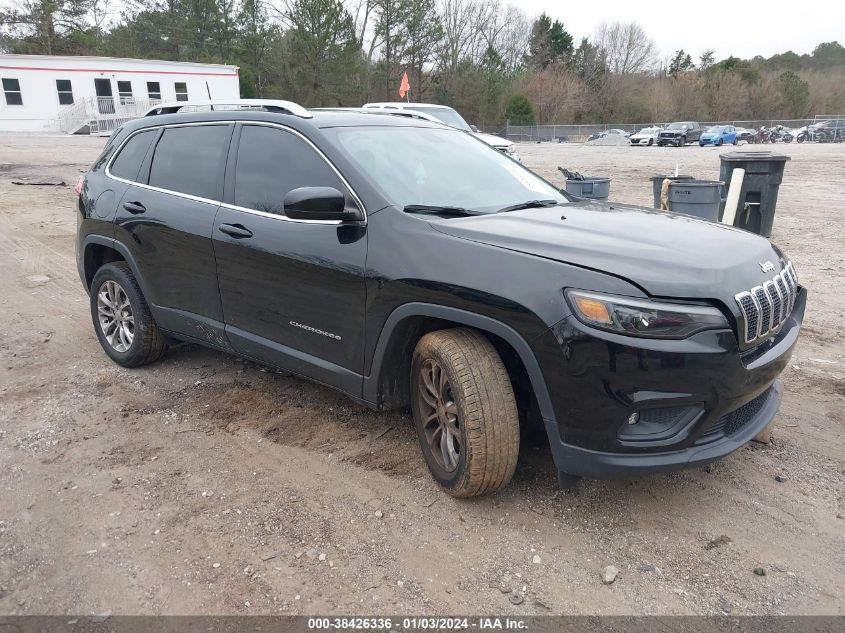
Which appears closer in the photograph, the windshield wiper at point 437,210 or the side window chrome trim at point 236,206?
the windshield wiper at point 437,210

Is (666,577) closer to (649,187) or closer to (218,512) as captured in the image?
(218,512)

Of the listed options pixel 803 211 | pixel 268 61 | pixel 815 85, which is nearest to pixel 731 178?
pixel 803 211

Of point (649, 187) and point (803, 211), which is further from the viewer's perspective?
point (649, 187)

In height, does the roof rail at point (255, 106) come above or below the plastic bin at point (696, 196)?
above

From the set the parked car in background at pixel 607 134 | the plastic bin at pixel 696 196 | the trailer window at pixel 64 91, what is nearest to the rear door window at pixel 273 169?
the plastic bin at pixel 696 196

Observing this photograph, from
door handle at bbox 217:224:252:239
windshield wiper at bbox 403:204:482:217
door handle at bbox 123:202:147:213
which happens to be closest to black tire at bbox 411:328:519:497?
windshield wiper at bbox 403:204:482:217

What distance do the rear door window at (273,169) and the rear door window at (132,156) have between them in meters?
1.17

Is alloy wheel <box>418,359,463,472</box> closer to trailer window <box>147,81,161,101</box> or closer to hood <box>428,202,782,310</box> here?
hood <box>428,202,782,310</box>

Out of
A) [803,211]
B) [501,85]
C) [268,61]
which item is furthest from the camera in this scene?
[501,85]

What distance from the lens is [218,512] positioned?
3.09 m

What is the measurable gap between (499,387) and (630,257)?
0.78 metres

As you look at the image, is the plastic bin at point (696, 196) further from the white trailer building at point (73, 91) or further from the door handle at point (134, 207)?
the white trailer building at point (73, 91)

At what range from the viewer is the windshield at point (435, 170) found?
11.1ft

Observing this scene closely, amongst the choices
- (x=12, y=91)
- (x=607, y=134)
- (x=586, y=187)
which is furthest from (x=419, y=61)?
(x=586, y=187)
